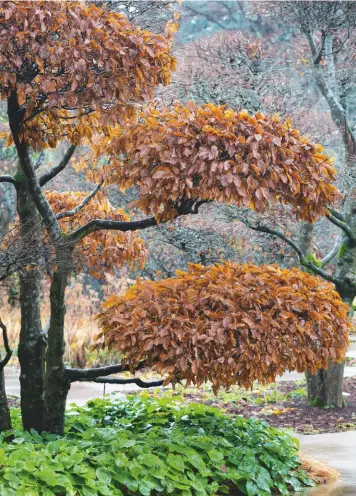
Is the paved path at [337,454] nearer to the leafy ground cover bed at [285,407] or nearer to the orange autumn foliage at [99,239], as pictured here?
the leafy ground cover bed at [285,407]

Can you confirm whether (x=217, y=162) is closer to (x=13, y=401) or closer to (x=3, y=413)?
(x=3, y=413)

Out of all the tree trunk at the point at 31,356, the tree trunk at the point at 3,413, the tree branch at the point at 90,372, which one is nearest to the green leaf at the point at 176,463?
the tree branch at the point at 90,372

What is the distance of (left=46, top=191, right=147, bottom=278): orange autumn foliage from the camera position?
6.57 m

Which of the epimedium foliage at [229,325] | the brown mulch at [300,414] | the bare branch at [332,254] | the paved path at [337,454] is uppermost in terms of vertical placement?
the bare branch at [332,254]

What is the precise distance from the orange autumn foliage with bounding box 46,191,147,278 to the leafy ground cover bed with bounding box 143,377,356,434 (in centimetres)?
237

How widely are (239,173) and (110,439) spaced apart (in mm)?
1963

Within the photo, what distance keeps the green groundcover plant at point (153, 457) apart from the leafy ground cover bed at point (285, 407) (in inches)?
69.0

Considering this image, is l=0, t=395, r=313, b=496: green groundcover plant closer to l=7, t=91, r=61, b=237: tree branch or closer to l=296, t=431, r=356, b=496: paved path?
l=296, t=431, r=356, b=496: paved path

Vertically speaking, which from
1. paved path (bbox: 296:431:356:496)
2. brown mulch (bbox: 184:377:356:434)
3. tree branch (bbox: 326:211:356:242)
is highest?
tree branch (bbox: 326:211:356:242)

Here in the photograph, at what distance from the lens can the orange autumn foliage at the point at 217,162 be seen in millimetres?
4684

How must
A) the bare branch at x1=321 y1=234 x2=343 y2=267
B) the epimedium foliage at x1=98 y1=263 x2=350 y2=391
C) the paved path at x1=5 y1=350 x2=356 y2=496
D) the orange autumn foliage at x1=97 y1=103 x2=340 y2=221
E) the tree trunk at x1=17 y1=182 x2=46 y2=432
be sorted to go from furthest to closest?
1. the bare branch at x1=321 y1=234 x2=343 y2=267
2. the tree trunk at x1=17 y1=182 x2=46 y2=432
3. the paved path at x1=5 y1=350 x2=356 y2=496
4. the epimedium foliage at x1=98 y1=263 x2=350 y2=391
5. the orange autumn foliage at x1=97 y1=103 x2=340 y2=221

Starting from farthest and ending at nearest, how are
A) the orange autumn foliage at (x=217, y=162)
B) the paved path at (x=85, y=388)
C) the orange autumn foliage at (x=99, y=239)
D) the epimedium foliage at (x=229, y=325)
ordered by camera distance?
the paved path at (x=85, y=388) < the orange autumn foliage at (x=99, y=239) < the epimedium foliage at (x=229, y=325) < the orange autumn foliage at (x=217, y=162)

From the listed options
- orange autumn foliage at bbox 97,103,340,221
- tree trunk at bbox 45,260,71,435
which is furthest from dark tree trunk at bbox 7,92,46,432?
orange autumn foliage at bbox 97,103,340,221

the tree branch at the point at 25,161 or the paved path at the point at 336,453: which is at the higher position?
the tree branch at the point at 25,161
